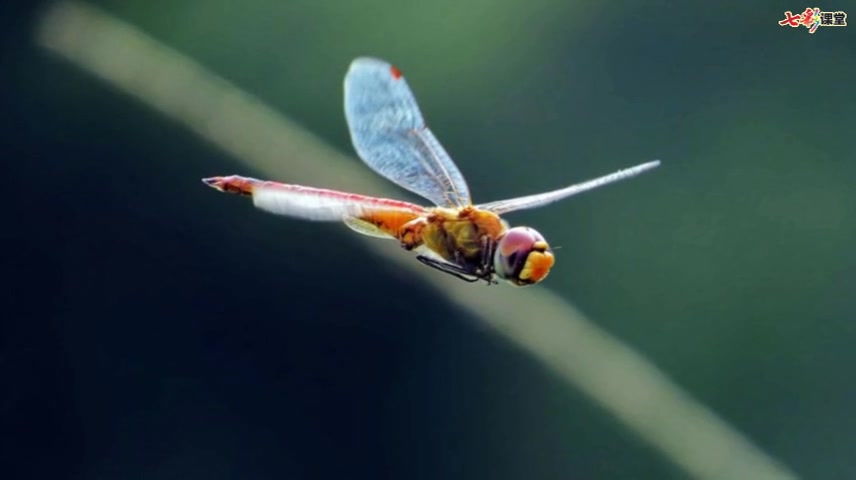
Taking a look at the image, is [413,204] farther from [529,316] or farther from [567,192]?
[529,316]

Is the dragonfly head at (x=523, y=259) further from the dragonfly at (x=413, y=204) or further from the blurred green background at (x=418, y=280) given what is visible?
the blurred green background at (x=418, y=280)

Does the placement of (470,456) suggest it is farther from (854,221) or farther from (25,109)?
(25,109)

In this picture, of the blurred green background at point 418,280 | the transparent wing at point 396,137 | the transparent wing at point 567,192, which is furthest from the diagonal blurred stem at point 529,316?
the transparent wing at point 567,192

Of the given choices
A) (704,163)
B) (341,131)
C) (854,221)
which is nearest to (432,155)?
(341,131)

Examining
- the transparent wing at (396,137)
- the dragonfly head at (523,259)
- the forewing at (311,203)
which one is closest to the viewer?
the forewing at (311,203)

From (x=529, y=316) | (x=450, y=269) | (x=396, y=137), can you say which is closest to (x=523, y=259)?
(x=450, y=269)
